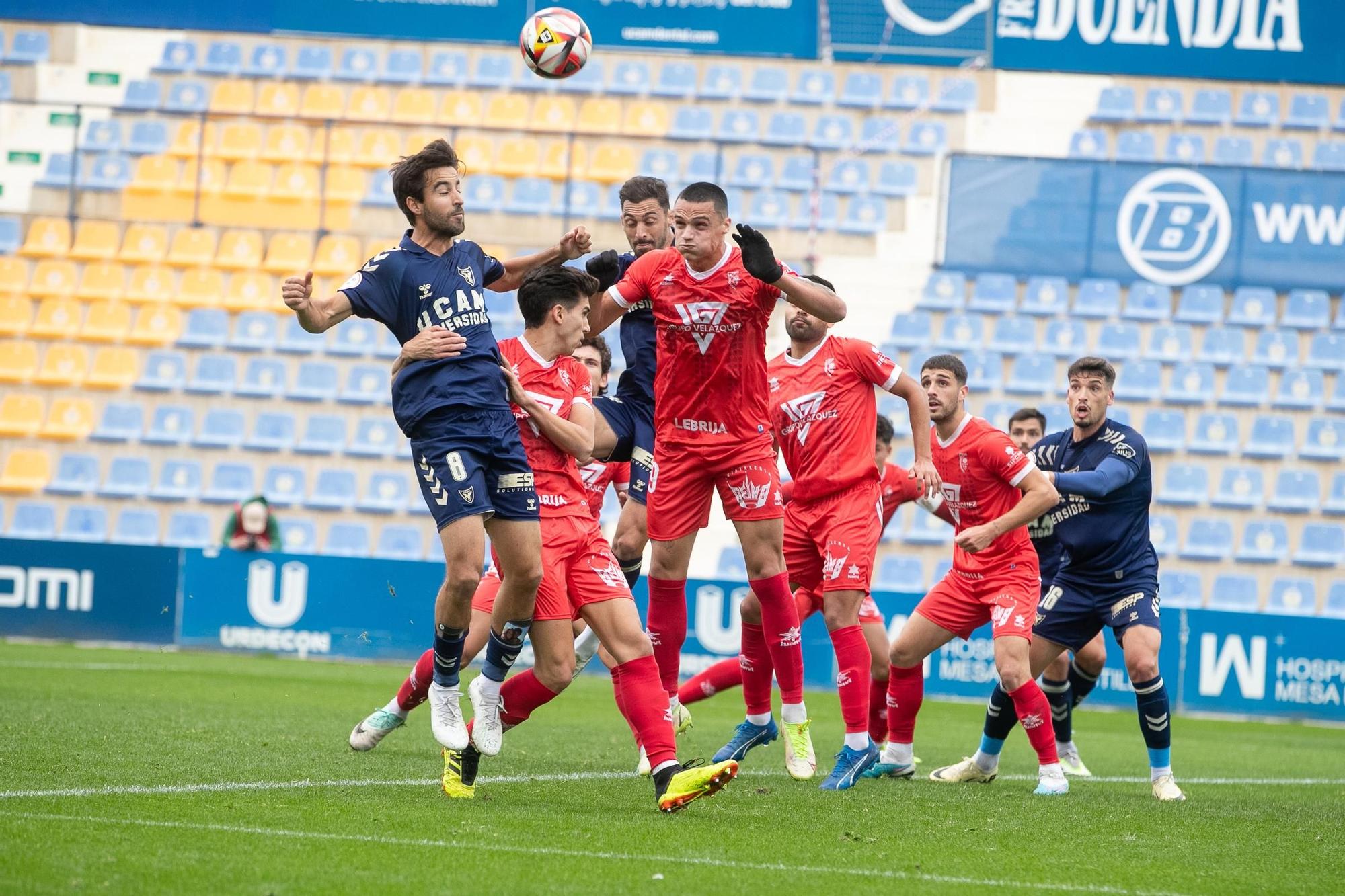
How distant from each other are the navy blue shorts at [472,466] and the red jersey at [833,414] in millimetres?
2100

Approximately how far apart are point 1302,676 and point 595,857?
11700mm

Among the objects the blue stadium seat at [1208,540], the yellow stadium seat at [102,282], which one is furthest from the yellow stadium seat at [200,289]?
the blue stadium seat at [1208,540]

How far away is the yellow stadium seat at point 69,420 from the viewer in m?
18.9

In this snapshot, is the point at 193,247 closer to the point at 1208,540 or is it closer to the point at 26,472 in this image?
the point at 26,472

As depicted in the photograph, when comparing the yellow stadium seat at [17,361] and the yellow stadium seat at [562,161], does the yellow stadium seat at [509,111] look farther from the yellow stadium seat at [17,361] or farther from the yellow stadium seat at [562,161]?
the yellow stadium seat at [17,361]

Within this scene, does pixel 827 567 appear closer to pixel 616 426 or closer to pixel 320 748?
pixel 616 426

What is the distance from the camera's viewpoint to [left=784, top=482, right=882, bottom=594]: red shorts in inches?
312

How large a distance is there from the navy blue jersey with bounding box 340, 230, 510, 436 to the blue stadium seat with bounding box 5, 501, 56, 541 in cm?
1329

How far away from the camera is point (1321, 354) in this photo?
18703 millimetres

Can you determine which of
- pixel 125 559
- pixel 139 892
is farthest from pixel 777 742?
pixel 125 559

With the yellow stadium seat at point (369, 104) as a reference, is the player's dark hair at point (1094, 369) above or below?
below

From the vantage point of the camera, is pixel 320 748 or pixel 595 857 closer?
pixel 595 857

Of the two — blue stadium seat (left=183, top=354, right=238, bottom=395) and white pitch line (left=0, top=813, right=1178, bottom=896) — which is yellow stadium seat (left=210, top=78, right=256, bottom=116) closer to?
blue stadium seat (left=183, top=354, right=238, bottom=395)

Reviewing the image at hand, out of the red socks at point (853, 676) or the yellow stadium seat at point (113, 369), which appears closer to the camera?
the red socks at point (853, 676)
